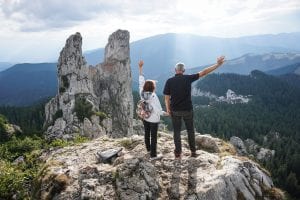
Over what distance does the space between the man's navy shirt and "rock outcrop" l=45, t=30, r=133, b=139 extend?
152 ft

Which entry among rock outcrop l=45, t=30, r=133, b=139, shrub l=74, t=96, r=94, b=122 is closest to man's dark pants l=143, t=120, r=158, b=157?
rock outcrop l=45, t=30, r=133, b=139

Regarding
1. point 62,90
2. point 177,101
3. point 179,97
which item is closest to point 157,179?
point 177,101

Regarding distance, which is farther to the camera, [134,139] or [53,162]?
[134,139]

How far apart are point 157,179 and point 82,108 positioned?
65828 mm

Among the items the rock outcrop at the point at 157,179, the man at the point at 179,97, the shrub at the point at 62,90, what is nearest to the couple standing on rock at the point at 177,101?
the man at the point at 179,97

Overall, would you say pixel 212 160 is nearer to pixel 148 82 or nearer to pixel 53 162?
pixel 148 82

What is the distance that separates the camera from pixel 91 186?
1477 centimetres

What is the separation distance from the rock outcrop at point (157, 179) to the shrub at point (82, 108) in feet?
196

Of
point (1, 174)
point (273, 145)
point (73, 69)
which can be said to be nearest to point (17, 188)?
point (1, 174)

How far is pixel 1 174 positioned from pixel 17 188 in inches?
58.9

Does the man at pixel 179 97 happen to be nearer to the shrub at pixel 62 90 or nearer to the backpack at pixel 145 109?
the backpack at pixel 145 109

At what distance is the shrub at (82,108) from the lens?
77250 mm

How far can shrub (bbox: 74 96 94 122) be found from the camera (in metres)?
77.2

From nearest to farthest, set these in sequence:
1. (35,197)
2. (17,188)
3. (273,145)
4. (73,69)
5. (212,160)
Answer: (35,197) → (212,160) → (17,188) → (73,69) → (273,145)
